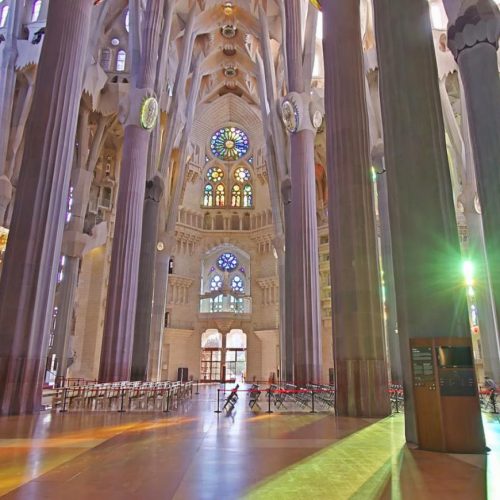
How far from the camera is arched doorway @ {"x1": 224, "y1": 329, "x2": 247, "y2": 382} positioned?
111 feet

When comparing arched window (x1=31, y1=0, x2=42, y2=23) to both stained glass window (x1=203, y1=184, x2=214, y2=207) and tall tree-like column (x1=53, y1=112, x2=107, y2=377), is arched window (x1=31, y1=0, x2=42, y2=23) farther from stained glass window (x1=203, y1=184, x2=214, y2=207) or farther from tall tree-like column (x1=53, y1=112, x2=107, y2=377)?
stained glass window (x1=203, y1=184, x2=214, y2=207)

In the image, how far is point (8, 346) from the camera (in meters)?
9.48

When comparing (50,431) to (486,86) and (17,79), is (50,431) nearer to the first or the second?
(486,86)

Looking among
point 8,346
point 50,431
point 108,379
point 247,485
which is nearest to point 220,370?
point 108,379

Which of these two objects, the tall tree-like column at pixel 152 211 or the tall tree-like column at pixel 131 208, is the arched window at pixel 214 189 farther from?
the tall tree-like column at pixel 131 208

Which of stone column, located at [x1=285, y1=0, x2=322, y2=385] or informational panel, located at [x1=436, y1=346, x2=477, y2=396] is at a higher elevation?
stone column, located at [x1=285, y1=0, x2=322, y2=385]

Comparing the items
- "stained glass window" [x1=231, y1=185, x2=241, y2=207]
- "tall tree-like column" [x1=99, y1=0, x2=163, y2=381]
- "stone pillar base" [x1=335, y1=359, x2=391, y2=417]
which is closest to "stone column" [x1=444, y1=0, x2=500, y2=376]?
"stone pillar base" [x1=335, y1=359, x2=391, y2=417]

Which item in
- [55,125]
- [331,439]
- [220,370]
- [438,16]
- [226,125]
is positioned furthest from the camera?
[226,125]

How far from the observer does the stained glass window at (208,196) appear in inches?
1464

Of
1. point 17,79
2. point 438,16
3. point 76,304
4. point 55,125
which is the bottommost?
point 76,304

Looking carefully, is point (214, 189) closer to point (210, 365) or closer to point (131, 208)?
point (210, 365)

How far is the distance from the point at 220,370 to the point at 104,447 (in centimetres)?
2928

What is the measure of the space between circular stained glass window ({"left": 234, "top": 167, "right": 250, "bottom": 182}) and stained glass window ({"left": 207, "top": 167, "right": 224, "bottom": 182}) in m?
1.40

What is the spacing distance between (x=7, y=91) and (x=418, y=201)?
20338 mm
